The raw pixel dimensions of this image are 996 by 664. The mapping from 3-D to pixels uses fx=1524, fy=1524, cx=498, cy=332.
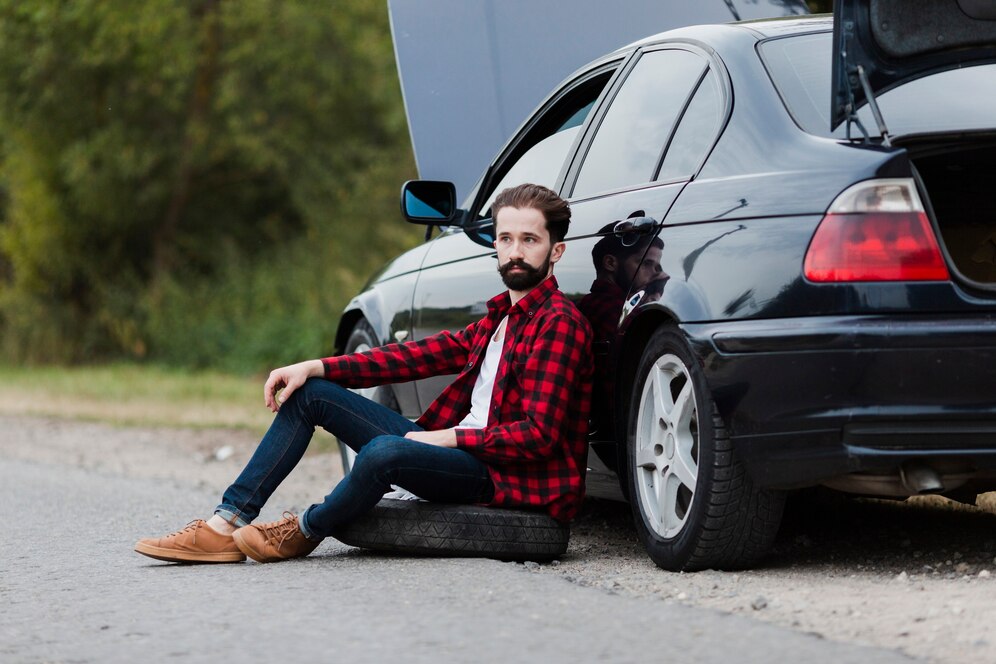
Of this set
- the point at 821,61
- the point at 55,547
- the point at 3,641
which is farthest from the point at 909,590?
the point at 55,547

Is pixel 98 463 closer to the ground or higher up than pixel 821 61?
closer to the ground

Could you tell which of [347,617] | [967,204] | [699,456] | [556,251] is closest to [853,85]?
[967,204]

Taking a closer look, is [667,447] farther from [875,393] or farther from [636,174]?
[636,174]

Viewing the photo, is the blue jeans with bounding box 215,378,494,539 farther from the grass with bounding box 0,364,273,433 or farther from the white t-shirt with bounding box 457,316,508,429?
the grass with bounding box 0,364,273,433

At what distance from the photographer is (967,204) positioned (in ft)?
16.3

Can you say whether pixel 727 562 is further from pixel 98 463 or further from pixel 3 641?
pixel 98 463

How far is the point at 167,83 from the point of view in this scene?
2112 cm

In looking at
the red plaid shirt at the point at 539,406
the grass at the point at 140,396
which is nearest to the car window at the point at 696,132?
the red plaid shirt at the point at 539,406

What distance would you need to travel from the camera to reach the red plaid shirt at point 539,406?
5.00m

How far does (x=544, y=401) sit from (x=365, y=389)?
221 centimetres

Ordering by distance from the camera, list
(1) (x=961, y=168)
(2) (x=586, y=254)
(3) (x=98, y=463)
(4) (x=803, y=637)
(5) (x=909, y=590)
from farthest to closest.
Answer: (3) (x=98, y=463) < (2) (x=586, y=254) < (1) (x=961, y=168) < (5) (x=909, y=590) < (4) (x=803, y=637)

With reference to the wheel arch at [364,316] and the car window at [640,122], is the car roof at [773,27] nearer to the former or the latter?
the car window at [640,122]

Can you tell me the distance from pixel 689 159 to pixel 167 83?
56.8ft

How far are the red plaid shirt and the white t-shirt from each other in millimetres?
39
